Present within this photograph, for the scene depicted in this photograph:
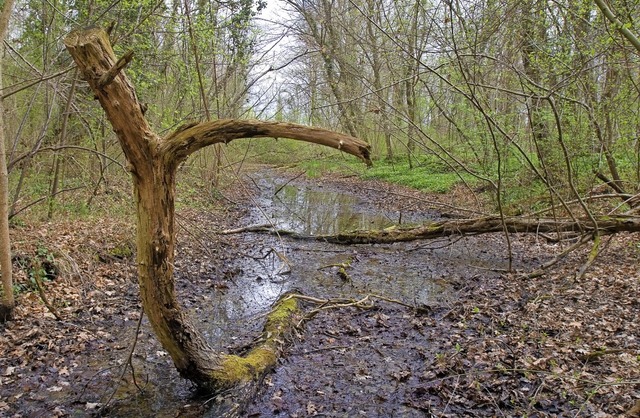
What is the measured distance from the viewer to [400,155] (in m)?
22.6

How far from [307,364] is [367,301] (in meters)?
2.01

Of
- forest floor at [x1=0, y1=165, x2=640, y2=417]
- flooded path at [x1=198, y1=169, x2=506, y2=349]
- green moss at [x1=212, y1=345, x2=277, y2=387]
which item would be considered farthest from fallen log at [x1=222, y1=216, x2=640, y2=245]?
green moss at [x1=212, y1=345, x2=277, y2=387]

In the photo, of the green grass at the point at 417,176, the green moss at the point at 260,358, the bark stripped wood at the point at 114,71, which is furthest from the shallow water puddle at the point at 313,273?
the green grass at the point at 417,176

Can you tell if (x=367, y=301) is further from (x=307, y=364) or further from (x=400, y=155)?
(x=400, y=155)

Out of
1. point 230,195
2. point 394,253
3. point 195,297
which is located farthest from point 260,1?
point 195,297

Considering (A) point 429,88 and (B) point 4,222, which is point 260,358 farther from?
(A) point 429,88

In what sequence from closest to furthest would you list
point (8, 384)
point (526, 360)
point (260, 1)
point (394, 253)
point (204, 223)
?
point (8, 384), point (526, 360), point (394, 253), point (204, 223), point (260, 1)

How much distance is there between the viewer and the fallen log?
728 centimetres

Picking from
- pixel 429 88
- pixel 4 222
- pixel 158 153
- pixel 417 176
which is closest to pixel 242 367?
pixel 158 153

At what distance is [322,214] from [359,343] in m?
9.05

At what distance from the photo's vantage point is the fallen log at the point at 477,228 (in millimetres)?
7281

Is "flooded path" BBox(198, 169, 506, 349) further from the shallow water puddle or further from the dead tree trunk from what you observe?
the dead tree trunk

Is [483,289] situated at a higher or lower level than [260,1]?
lower

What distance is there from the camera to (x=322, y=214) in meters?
14.1
